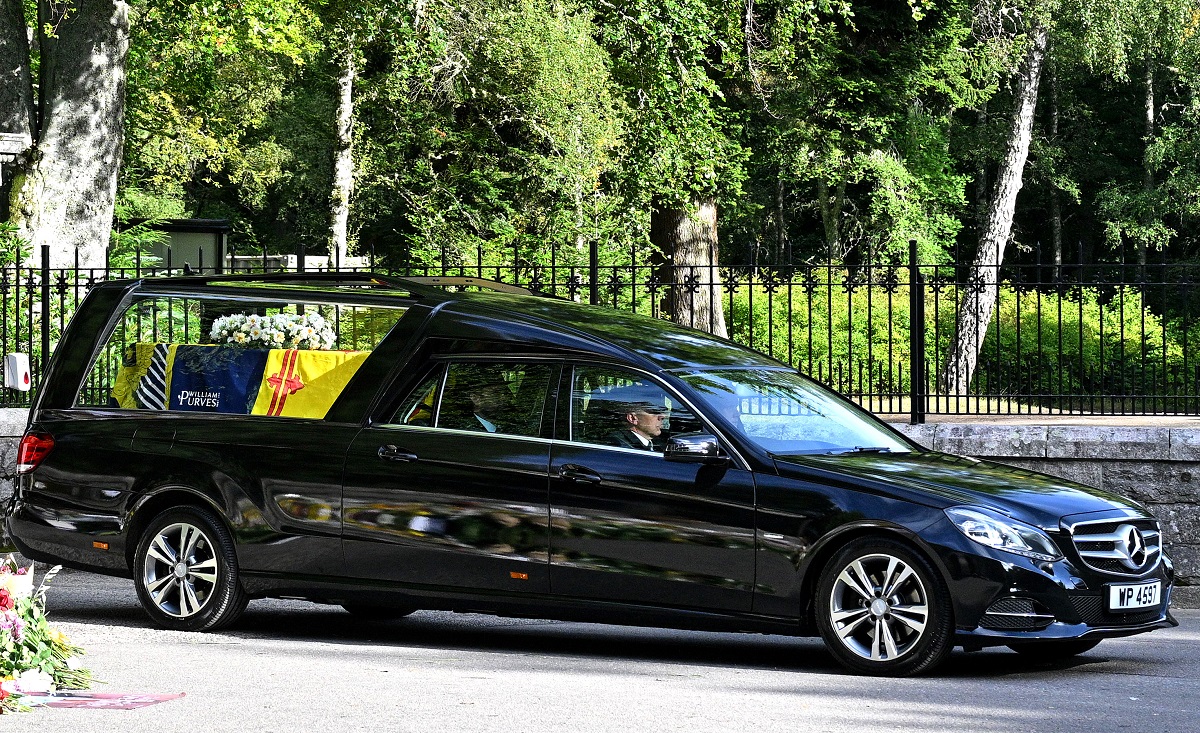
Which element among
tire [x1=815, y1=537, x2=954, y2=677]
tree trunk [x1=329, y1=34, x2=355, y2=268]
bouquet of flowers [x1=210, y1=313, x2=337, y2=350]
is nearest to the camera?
tire [x1=815, y1=537, x2=954, y2=677]

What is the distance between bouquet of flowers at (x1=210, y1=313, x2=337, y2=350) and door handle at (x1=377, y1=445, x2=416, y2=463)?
960 mm

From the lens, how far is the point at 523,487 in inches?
301

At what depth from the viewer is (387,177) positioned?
38.4 m

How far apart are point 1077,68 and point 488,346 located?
43.3 meters

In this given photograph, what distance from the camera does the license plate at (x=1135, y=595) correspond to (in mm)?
7066

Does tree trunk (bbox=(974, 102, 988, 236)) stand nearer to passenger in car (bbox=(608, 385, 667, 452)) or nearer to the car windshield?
the car windshield

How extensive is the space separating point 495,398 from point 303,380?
126 cm

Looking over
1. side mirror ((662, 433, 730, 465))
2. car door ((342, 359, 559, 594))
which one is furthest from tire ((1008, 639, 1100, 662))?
car door ((342, 359, 559, 594))

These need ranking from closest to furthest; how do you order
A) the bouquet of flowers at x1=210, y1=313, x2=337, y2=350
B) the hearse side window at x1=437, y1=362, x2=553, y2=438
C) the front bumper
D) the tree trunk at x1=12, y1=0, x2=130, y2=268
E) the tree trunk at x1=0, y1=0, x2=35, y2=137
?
the front bumper, the hearse side window at x1=437, y1=362, x2=553, y2=438, the bouquet of flowers at x1=210, y1=313, x2=337, y2=350, the tree trunk at x1=0, y1=0, x2=35, y2=137, the tree trunk at x1=12, y1=0, x2=130, y2=268

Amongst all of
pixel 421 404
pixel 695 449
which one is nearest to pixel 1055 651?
pixel 695 449

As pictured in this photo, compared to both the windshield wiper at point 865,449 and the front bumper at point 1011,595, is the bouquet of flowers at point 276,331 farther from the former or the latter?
the front bumper at point 1011,595

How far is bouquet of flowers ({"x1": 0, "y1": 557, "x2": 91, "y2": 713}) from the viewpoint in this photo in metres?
5.91

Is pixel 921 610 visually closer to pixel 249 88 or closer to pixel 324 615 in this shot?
pixel 324 615

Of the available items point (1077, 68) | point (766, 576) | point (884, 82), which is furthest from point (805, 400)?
point (1077, 68)
